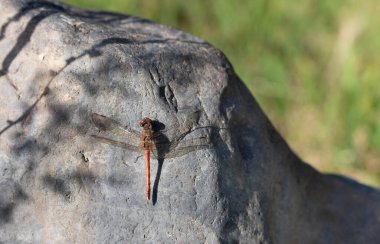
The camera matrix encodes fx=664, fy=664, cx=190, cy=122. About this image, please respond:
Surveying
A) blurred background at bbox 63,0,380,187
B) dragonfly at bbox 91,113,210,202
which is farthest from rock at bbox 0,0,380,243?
blurred background at bbox 63,0,380,187

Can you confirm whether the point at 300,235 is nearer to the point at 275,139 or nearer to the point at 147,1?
the point at 275,139

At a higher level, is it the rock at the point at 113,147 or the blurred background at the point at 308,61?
the blurred background at the point at 308,61

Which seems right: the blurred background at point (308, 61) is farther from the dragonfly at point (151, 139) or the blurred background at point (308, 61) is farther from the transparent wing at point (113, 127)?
the transparent wing at point (113, 127)

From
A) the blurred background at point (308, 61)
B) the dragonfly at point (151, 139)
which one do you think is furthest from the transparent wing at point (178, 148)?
the blurred background at point (308, 61)

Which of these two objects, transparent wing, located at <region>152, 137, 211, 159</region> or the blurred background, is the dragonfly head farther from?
the blurred background

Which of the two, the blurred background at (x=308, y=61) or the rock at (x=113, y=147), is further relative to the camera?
the blurred background at (x=308, y=61)

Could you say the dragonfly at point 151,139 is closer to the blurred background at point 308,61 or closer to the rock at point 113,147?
the rock at point 113,147

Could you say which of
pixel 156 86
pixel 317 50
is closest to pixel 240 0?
pixel 317 50
